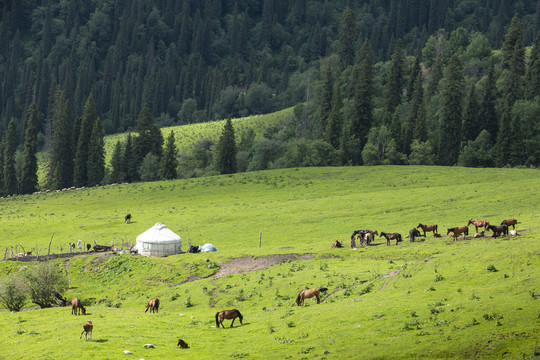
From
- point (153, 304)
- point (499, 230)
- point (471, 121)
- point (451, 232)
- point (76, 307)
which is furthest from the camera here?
point (471, 121)

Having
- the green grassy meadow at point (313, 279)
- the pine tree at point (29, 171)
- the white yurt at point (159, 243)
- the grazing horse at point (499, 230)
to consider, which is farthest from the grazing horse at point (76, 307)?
the pine tree at point (29, 171)

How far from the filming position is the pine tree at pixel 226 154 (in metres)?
134

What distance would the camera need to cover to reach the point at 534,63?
13088 cm

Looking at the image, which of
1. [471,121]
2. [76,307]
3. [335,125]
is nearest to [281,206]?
[76,307]

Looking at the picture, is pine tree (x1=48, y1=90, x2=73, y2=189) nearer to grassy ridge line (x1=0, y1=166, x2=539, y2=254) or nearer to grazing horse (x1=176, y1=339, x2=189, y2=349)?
grassy ridge line (x1=0, y1=166, x2=539, y2=254)

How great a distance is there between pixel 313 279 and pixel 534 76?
325 ft

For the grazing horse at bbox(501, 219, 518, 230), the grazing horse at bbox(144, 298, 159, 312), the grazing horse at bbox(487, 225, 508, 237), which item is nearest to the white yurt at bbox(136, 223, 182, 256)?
the grazing horse at bbox(144, 298, 159, 312)

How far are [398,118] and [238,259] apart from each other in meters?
80.3

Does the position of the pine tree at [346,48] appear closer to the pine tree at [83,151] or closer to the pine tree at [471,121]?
the pine tree at [471,121]

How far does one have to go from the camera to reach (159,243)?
65.8 m

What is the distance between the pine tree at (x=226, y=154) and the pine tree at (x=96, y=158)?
2943 centimetres

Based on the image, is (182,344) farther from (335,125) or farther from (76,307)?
(335,125)

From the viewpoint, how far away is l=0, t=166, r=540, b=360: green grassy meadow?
105 feet

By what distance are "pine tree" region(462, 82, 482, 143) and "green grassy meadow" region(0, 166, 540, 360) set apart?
27.5 metres
